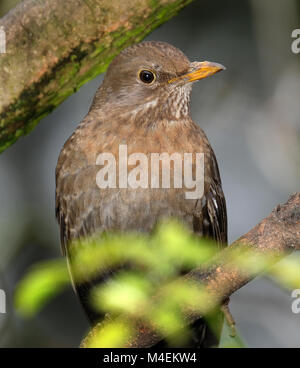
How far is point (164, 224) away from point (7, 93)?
1399mm

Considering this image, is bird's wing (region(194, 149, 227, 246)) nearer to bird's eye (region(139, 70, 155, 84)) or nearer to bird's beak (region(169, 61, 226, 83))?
bird's beak (region(169, 61, 226, 83))

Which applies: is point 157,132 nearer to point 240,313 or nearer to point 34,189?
point 240,313

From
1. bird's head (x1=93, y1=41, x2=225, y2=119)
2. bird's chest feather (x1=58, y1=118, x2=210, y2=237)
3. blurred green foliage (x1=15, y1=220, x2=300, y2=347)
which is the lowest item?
blurred green foliage (x1=15, y1=220, x2=300, y2=347)

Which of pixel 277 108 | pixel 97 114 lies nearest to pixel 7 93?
pixel 97 114

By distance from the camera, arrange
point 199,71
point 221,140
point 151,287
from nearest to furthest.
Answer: point 151,287
point 199,71
point 221,140

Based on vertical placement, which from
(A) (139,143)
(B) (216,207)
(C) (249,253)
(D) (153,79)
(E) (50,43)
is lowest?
(C) (249,253)

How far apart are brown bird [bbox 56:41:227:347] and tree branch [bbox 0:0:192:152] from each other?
223 millimetres

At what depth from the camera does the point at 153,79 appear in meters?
4.82

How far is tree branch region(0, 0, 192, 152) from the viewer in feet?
15.0

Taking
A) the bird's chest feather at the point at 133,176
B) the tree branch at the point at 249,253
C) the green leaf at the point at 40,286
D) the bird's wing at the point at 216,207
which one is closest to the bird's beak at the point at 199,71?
the bird's chest feather at the point at 133,176

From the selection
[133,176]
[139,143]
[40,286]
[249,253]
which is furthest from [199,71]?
[40,286]

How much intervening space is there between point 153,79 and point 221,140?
423 centimetres

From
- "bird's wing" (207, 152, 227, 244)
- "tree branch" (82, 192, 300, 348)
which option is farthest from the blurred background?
"tree branch" (82, 192, 300, 348)

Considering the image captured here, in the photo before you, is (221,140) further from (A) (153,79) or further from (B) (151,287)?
(B) (151,287)
